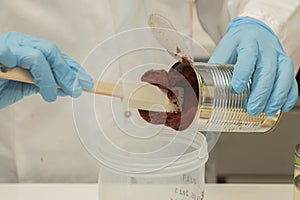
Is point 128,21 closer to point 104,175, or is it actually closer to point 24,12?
point 24,12

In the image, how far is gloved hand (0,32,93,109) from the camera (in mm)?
741

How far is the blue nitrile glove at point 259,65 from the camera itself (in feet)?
2.46

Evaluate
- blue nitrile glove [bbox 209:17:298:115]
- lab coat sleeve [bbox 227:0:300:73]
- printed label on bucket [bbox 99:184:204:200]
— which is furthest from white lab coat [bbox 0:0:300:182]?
printed label on bucket [bbox 99:184:204:200]

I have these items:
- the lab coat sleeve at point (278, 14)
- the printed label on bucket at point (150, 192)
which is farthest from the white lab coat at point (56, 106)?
the printed label on bucket at point (150, 192)

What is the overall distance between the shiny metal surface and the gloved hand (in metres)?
0.15

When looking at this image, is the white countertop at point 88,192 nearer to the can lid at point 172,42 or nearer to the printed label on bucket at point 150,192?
the printed label on bucket at point 150,192

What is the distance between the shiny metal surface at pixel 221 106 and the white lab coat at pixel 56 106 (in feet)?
0.97

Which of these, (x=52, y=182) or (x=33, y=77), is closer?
(x=33, y=77)

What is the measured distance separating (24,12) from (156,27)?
1.04 ft

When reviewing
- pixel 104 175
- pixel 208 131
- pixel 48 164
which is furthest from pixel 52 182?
pixel 208 131

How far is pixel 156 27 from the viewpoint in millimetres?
790

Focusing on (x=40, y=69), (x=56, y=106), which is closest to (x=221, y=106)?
(x=40, y=69)

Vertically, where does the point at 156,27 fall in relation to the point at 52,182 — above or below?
above

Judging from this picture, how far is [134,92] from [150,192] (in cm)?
15
